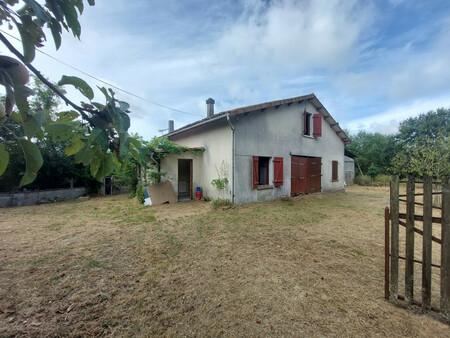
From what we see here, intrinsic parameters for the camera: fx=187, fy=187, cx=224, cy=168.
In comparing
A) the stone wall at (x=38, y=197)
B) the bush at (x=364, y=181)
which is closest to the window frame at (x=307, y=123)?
the bush at (x=364, y=181)

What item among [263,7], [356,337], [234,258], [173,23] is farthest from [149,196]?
[263,7]

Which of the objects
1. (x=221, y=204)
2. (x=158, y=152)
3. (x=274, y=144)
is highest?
(x=274, y=144)

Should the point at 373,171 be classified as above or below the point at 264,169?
below

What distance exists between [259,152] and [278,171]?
1.35 m

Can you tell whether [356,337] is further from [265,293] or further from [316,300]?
[265,293]

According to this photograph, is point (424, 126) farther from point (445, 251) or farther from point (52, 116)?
point (52, 116)

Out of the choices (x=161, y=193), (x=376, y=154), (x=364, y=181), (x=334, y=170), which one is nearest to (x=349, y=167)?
(x=364, y=181)

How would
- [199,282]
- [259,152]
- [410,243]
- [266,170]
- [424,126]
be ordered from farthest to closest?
[424,126] < [266,170] < [259,152] < [199,282] < [410,243]

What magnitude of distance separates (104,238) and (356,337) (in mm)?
4447

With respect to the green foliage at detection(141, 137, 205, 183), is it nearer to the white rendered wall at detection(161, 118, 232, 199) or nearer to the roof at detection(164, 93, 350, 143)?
the white rendered wall at detection(161, 118, 232, 199)

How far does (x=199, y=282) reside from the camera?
248 centimetres

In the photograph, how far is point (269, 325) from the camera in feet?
5.93

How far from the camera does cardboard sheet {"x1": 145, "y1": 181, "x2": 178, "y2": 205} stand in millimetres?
7590

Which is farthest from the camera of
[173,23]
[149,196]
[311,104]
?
[311,104]
